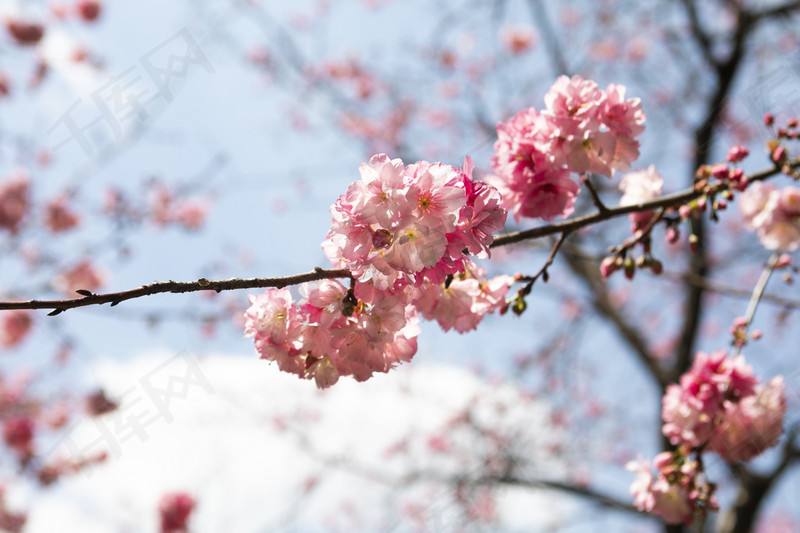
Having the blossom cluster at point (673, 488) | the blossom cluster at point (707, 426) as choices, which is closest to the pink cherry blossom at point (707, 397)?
the blossom cluster at point (707, 426)

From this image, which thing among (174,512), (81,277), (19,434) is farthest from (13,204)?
(174,512)

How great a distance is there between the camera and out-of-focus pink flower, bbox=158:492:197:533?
18.0 ft

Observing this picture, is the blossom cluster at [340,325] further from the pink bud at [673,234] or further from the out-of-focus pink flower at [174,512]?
the out-of-focus pink flower at [174,512]

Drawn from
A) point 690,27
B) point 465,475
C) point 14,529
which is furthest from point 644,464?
point 14,529

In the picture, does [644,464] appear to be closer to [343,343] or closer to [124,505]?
[343,343]

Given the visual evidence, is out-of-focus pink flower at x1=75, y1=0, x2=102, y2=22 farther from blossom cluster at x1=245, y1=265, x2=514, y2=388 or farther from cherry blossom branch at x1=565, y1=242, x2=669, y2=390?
blossom cluster at x1=245, y1=265, x2=514, y2=388

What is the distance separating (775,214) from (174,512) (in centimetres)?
570

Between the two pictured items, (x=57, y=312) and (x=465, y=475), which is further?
(x=465, y=475)

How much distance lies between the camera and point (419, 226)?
1186 mm

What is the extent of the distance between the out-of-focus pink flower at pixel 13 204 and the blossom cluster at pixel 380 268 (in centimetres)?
614

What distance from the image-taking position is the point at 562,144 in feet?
5.35

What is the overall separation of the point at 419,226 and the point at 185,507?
216 inches

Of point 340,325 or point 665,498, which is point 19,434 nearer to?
point 340,325

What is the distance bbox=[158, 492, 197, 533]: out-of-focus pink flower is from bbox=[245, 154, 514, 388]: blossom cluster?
4.95m
